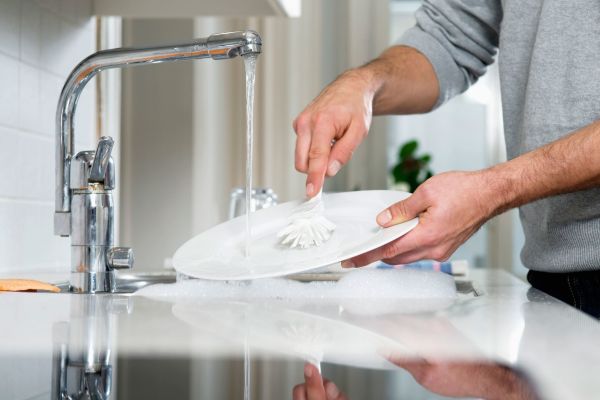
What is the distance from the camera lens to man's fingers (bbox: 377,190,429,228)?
0.92 meters

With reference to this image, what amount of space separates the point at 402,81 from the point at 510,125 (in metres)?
0.21

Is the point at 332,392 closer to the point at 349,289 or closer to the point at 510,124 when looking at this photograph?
the point at 349,289

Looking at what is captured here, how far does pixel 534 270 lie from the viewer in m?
1.23

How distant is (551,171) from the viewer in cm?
98

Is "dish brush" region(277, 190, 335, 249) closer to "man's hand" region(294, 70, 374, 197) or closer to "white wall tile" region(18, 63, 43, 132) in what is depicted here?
"man's hand" region(294, 70, 374, 197)

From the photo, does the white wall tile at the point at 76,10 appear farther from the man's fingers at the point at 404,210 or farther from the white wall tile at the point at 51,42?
the man's fingers at the point at 404,210

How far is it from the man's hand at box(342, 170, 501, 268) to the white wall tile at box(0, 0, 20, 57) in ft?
2.13

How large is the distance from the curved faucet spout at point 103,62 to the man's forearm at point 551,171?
0.35 m

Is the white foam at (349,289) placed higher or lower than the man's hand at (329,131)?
lower

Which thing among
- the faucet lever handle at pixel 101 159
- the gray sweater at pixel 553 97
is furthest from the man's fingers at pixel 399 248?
the faucet lever handle at pixel 101 159

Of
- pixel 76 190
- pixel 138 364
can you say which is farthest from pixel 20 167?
pixel 138 364

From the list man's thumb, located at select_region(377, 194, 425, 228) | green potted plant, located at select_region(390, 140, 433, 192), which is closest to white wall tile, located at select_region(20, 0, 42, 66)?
man's thumb, located at select_region(377, 194, 425, 228)

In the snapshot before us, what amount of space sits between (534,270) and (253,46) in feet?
1.93

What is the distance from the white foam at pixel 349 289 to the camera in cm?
86
